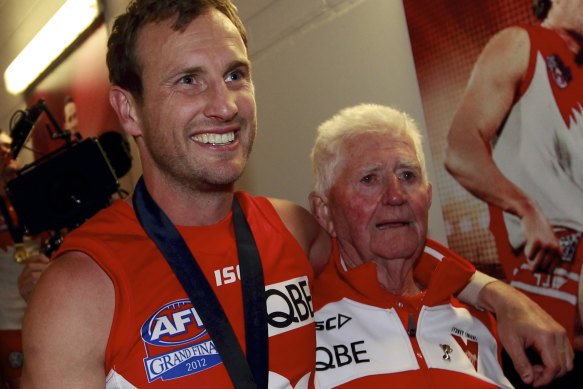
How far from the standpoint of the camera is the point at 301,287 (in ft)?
4.98

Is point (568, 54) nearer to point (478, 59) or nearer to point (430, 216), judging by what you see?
point (478, 59)

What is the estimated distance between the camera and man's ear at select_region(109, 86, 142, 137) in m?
1.45

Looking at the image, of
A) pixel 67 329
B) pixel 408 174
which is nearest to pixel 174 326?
pixel 67 329

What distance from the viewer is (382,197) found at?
1.66 meters

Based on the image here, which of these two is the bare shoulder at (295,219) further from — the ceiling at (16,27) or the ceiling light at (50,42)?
the ceiling at (16,27)

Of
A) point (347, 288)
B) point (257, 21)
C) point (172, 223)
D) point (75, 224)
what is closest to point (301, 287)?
point (347, 288)

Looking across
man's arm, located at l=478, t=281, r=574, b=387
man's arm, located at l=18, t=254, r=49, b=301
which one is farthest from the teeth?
man's arm, located at l=18, t=254, r=49, b=301

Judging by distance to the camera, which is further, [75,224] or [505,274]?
[75,224]

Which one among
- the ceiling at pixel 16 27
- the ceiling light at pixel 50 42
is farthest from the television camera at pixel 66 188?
the ceiling at pixel 16 27

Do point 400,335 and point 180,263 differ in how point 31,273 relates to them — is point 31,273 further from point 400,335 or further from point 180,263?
point 400,335

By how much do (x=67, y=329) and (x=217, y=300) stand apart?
0.31m

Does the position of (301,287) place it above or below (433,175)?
below

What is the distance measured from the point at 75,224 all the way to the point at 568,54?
1.63m

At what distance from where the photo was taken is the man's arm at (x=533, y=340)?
148 centimetres
